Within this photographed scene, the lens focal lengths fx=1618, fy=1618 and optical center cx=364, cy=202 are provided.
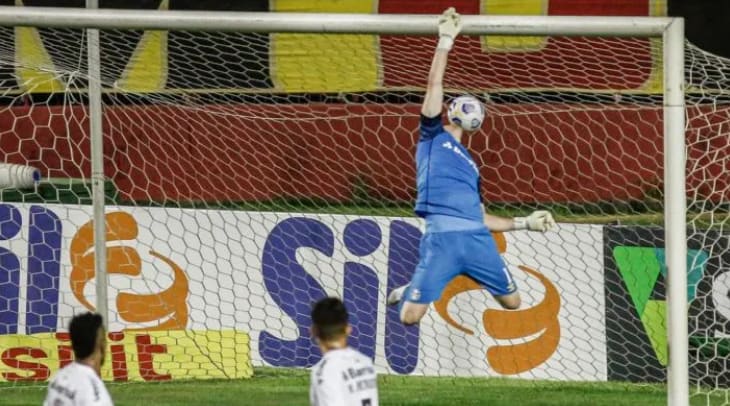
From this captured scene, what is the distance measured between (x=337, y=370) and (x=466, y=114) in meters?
3.09

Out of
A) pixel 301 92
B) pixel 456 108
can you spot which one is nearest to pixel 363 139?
pixel 301 92

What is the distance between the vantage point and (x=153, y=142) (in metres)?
13.3

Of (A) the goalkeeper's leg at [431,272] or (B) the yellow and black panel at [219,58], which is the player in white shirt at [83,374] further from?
(B) the yellow and black panel at [219,58]

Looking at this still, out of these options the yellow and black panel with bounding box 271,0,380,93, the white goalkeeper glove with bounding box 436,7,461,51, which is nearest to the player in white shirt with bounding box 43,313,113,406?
the white goalkeeper glove with bounding box 436,7,461,51

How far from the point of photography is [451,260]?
28.9 feet

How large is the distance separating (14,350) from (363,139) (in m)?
4.96

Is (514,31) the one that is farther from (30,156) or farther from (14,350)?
(30,156)

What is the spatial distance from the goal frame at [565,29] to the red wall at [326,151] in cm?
479

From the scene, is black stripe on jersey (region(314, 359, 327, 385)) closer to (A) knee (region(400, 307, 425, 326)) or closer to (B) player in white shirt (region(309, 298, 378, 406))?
(B) player in white shirt (region(309, 298, 378, 406))

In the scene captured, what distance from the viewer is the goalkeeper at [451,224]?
28.1 feet

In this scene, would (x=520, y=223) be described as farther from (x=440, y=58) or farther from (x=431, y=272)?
(x=440, y=58)

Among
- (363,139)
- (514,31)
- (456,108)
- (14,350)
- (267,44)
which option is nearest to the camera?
(514,31)

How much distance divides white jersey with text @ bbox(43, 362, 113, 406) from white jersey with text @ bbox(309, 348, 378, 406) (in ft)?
2.46

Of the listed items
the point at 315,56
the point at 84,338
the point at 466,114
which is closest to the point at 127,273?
the point at 466,114
